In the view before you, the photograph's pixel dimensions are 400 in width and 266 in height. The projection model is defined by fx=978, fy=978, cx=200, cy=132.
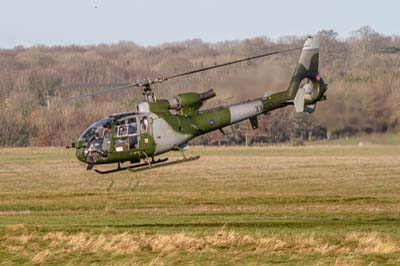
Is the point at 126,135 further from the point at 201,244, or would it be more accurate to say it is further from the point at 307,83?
the point at 307,83

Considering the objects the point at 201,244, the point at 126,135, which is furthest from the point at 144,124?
the point at 201,244

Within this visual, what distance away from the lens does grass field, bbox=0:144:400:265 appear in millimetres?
28453

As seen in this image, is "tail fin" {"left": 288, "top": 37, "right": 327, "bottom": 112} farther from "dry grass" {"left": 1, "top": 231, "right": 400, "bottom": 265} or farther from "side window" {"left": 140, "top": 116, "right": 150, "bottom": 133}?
"dry grass" {"left": 1, "top": 231, "right": 400, "bottom": 265}

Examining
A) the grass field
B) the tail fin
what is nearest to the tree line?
the tail fin

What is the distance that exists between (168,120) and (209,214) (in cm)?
921

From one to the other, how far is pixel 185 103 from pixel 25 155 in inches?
2967

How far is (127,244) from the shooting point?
30.2m

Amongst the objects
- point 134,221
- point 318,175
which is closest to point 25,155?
point 318,175

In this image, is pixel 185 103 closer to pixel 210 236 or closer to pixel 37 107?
pixel 210 236

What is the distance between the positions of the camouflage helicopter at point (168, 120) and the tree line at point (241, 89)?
74 centimetres

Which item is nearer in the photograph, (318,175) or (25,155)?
(318,175)

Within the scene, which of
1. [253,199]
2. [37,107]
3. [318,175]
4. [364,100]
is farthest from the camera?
[37,107]

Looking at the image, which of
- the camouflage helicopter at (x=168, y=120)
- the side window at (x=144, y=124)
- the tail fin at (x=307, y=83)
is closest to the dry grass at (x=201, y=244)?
the camouflage helicopter at (x=168, y=120)

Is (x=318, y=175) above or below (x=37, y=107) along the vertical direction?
below
